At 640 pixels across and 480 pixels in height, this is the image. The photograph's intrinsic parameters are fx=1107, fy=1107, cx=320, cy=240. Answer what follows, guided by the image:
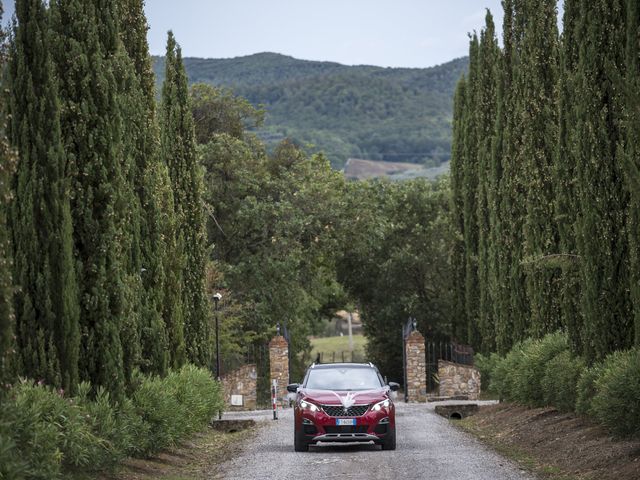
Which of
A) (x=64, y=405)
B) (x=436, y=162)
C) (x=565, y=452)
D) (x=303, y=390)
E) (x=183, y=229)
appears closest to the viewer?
(x=64, y=405)

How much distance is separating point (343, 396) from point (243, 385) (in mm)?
17637

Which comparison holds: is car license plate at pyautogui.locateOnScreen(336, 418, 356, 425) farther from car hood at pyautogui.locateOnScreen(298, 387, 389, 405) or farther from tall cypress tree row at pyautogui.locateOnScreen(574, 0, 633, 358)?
tall cypress tree row at pyautogui.locateOnScreen(574, 0, 633, 358)

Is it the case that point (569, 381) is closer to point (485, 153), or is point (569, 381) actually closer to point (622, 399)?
point (622, 399)

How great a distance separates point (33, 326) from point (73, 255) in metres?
1.33

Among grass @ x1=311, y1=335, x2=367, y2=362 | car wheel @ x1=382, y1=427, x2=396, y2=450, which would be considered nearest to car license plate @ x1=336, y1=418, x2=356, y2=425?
car wheel @ x1=382, y1=427, x2=396, y2=450

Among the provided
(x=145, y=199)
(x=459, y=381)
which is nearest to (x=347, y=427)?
(x=145, y=199)

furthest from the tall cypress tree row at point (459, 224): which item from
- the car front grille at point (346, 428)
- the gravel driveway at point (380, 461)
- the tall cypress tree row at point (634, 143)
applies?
the tall cypress tree row at point (634, 143)

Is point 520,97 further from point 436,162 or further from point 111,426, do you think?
point 436,162

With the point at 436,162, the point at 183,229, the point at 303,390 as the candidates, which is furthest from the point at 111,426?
the point at 436,162

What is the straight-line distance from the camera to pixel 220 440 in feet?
75.7

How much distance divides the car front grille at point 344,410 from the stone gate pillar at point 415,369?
779 inches

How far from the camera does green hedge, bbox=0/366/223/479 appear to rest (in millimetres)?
10617

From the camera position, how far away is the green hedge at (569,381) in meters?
15.0

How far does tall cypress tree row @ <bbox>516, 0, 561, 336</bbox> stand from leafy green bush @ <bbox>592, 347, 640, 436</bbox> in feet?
25.3
